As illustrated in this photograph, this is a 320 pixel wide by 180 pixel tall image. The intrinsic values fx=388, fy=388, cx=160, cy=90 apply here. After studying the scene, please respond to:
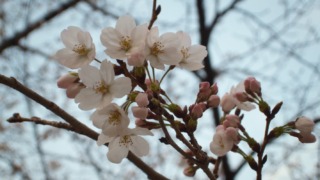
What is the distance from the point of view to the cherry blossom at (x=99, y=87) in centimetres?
97

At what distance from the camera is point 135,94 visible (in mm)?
954

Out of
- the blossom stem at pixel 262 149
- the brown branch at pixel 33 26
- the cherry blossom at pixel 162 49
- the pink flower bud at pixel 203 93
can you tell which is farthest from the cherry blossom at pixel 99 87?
the brown branch at pixel 33 26

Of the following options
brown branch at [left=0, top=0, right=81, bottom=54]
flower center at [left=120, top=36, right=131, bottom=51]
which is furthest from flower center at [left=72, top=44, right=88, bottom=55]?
brown branch at [left=0, top=0, right=81, bottom=54]

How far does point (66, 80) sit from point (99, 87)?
3.4 inches

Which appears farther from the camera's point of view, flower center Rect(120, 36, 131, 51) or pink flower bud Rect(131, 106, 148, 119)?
flower center Rect(120, 36, 131, 51)

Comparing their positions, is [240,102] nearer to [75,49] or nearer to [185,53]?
[185,53]

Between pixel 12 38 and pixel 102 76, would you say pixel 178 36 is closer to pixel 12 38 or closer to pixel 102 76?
pixel 102 76

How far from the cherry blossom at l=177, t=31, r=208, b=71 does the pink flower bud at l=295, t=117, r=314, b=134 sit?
321mm

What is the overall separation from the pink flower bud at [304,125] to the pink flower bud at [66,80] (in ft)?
2.05

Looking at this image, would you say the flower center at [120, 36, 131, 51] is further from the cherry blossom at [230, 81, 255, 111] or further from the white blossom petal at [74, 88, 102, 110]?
the cherry blossom at [230, 81, 255, 111]

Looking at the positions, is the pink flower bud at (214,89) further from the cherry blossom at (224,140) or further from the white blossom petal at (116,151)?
the white blossom petal at (116,151)

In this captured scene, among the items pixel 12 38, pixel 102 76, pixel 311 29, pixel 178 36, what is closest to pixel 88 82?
pixel 102 76

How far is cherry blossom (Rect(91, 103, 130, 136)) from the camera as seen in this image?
37.8 inches

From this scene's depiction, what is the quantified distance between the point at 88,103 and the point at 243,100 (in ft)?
1.61
